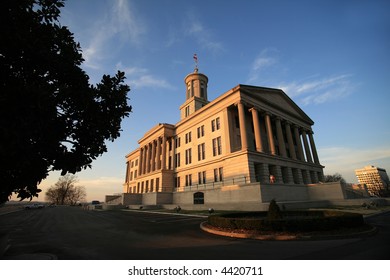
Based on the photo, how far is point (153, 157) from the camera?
175ft

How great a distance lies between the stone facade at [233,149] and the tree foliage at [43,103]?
21.6m

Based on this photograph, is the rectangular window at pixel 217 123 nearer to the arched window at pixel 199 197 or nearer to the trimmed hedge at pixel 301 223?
the arched window at pixel 199 197

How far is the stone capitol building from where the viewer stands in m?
29.7

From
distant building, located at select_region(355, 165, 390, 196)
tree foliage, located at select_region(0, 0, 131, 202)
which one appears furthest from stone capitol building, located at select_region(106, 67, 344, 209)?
distant building, located at select_region(355, 165, 390, 196)

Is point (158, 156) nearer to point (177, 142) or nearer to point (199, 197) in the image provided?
→ point (177, 142)

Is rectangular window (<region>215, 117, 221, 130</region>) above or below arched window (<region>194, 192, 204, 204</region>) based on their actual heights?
above

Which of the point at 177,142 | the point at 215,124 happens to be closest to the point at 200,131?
the point at 215,124

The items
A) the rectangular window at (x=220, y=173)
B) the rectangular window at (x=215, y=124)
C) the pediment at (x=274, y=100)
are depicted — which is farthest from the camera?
the rectangular window at (x=215, y=124)

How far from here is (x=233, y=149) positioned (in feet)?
112

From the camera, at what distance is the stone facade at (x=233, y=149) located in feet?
101

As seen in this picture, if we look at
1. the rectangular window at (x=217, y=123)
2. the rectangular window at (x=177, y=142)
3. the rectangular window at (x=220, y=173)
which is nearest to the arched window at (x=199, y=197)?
the rectangular window at (x=220, y=173)

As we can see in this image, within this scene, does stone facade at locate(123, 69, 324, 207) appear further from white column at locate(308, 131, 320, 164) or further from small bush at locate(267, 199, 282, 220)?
small bush at locate(267, 199, 282, 220)

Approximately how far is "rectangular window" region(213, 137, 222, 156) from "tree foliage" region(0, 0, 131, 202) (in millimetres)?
29344

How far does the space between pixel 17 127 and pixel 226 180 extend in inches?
1118
